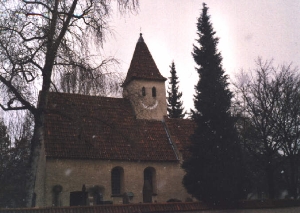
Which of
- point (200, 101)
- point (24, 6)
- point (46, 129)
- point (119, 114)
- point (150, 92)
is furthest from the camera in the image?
point (150, 92)

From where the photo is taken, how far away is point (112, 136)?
24984 mm

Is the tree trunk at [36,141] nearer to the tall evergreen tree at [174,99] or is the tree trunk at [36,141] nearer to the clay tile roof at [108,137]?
the clay tile roof at [108,137]

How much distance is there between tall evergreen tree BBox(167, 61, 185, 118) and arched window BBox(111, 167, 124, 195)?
23.5 metres

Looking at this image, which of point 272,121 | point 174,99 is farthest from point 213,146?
point 174,99

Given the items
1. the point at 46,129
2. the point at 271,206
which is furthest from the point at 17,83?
the point at 271,206

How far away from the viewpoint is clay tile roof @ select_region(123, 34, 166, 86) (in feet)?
95.6

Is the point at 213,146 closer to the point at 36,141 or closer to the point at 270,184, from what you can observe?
the point at 270,184

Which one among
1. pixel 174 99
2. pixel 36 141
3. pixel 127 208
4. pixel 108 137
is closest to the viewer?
pixel 127 208

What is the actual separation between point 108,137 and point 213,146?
8.47m

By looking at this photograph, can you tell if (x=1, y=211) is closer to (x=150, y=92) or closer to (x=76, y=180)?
(x=76, y=180)

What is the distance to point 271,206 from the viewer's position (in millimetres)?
17391

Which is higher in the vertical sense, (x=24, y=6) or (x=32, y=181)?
(x=24, y=6)

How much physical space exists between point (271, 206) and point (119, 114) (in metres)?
13.4

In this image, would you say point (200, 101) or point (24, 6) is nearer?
point (24, 6)
